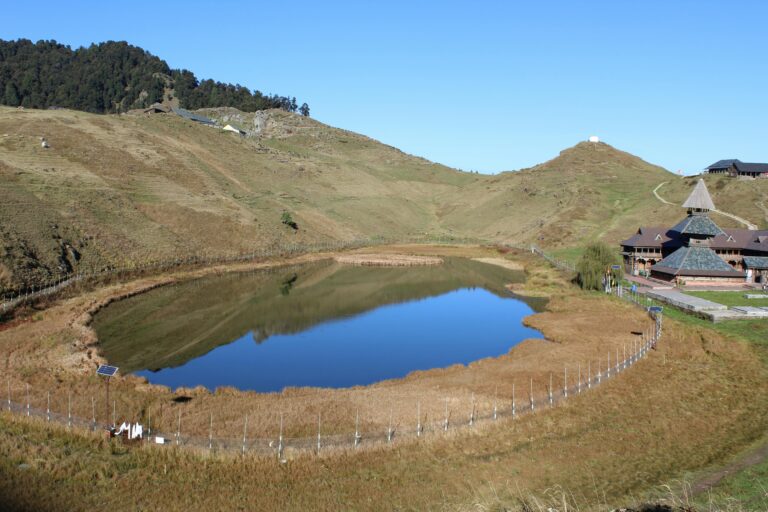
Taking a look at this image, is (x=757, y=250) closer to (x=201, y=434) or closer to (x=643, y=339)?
(x=643, y=339)

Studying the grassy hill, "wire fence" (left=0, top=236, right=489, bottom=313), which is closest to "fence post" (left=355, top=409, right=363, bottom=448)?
"wire fence" (left=0, top=236, right=489, bottom=313)

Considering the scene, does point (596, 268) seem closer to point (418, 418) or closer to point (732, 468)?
point (732, 468)

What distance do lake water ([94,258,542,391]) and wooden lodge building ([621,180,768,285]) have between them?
1951cm

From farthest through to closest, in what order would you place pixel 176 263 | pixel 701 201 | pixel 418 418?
pixel 176 263 < pixel 701 201 < pixel 418 418

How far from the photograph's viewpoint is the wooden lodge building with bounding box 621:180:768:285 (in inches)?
2790

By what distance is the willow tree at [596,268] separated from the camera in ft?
233

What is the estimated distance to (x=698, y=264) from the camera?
71.5 metres

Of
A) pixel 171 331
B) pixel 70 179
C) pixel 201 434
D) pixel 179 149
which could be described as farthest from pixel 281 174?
pixel 201 434

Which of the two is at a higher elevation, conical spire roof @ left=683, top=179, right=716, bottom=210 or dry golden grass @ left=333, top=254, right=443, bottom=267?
conical spire roof @ left=683, top=179, right=716, bottom=210

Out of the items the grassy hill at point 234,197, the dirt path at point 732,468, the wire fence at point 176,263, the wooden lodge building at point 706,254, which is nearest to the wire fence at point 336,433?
the dirt path at point 732,468

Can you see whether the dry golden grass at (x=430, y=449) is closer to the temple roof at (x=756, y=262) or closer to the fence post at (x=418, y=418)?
the fence post at (x=418, y=418)

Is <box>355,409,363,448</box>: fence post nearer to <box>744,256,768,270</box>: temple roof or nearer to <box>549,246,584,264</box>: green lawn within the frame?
<box>744,256,768,270</box>: temple roof

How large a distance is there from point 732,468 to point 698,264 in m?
52.0

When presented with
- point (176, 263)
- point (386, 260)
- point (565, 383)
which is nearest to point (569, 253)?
point (386, 260)
